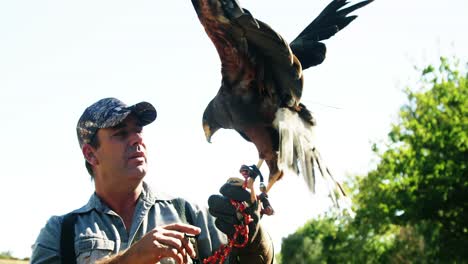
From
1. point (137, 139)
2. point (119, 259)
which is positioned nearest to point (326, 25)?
point (137, 139)

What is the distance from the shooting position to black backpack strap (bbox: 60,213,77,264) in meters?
3.99

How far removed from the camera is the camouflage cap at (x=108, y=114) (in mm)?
4527

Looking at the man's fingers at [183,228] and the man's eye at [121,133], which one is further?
the man's eye at [121,133]

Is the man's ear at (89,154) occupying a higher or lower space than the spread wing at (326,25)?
higher

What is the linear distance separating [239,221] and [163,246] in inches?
24.4

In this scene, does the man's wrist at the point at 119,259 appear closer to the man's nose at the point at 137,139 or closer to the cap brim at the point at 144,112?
the man's nose at the point at 137,139

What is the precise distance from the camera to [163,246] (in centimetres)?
341

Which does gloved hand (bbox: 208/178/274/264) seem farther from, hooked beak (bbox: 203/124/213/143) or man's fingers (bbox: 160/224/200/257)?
hooked beak (bbox: 203/124/213/143)

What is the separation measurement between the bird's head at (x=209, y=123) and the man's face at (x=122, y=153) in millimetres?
616

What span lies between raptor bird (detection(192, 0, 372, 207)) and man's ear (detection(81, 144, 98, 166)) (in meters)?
0.89

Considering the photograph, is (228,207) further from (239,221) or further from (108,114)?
(108,114)

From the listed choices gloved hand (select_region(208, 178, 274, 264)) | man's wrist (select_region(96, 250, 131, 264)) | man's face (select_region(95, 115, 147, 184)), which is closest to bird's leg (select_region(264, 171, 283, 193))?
gloved hand (select_region(208, 178, 274, 264))

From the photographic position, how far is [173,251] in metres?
3.42

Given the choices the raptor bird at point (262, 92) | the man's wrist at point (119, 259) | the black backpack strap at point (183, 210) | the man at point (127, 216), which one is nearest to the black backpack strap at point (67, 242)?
the man at point (127, 216)
